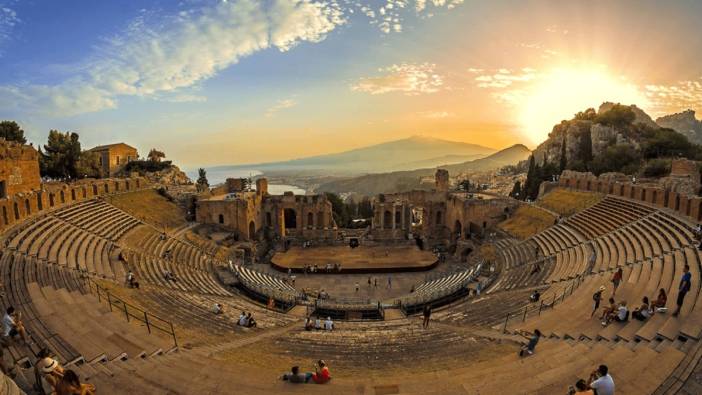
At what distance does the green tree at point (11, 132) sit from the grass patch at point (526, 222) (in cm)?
5064

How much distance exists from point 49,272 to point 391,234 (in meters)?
31.5

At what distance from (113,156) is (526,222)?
189 ft

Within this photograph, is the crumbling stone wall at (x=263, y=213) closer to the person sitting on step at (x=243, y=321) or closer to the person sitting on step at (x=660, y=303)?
the person sitting on step at (x=243, y=321)

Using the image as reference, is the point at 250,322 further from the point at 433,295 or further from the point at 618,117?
the point at 618,117

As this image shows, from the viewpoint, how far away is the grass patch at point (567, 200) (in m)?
29.1

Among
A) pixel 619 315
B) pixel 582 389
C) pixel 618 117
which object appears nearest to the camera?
pixel 582 389

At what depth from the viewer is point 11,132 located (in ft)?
123

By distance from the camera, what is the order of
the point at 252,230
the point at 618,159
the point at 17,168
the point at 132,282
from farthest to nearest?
the point at 618,159 → the point at 252,230 → the point at 17,168 → the point at 132,282

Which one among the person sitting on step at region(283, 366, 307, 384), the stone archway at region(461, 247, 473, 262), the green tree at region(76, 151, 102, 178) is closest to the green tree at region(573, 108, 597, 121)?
the stone archway at region(461, 247, 473, 262)

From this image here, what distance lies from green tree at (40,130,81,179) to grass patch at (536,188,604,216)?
51309 millimetres

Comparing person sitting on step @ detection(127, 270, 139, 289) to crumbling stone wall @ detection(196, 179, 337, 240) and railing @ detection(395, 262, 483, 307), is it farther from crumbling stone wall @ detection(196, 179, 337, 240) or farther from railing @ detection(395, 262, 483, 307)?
crumbling stone wall @ detection(196, 179, 337, 240)

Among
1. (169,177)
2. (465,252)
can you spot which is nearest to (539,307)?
(465,252)

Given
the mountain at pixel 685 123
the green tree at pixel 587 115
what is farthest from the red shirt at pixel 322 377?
the mountain at pixel 685 123

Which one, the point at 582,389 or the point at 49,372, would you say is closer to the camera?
the point at 582,389
